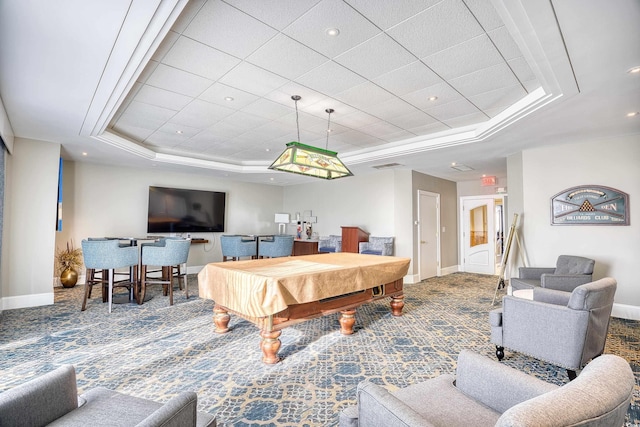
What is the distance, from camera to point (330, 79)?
3166mm

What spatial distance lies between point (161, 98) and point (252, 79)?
127 cm

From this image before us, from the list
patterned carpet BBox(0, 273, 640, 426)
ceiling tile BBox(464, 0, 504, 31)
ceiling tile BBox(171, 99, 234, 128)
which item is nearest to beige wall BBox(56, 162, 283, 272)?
patterned carpet BBox(0, 273, 640, 426)

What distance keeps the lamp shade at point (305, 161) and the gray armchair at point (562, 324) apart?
2471 millimetres

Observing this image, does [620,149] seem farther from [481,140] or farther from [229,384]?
[229,384]

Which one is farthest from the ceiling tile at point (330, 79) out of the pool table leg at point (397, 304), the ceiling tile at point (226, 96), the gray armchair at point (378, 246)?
the gray armchair at point (378, 246)

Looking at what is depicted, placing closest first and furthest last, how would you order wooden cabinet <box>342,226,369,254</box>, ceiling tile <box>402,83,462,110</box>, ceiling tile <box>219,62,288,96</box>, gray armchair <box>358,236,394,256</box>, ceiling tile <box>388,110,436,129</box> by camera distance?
ceiling tile <box>219,62,288,96</box> < ceiling tile <box>402,83,462,110</box> < ceiling tile <box>388,110,436,129</box> < gray armchair <box>358,236,394,256</box> < wooden cabinet <box>342,226,369,254</box>

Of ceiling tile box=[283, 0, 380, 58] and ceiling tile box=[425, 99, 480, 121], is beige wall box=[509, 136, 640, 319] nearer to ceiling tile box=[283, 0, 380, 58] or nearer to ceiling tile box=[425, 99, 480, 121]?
ceiling tile box=[425, 99, 480, 121]

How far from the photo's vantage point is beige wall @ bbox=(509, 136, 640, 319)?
4.28 m

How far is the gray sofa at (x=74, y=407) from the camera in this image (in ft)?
3.58

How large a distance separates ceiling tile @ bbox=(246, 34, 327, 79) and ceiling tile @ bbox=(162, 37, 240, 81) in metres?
0.25

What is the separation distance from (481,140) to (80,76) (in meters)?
4.84

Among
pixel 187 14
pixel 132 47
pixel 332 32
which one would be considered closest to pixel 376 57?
pixel 332 32

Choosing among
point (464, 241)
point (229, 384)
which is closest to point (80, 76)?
point (229, 384)

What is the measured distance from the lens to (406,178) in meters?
6.91
